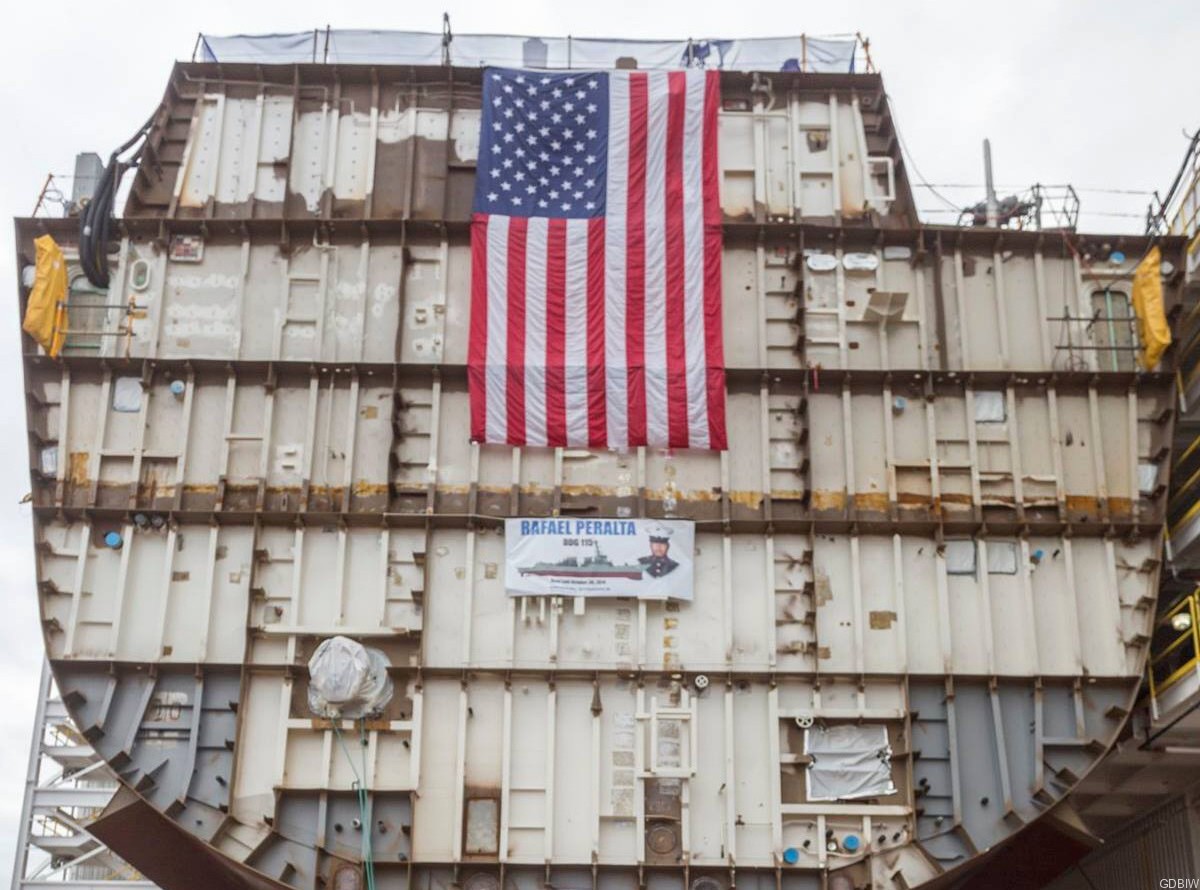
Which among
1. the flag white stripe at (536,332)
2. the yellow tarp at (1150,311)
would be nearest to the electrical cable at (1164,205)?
the yellow tarp at (1150,311)

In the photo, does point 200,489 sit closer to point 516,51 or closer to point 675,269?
point 675,269

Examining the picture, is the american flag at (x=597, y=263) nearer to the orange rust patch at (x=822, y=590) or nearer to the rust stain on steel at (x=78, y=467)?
the orange rust patch at (x=822, y=590)

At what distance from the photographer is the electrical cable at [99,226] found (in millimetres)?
19848

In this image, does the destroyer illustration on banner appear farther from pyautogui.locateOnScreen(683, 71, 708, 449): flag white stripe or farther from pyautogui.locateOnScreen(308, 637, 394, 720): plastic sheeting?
pyautogui.locateOnScreen(308, 637, 394, 720): plastic sheeting

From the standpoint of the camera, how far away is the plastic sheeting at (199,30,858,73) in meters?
21.9

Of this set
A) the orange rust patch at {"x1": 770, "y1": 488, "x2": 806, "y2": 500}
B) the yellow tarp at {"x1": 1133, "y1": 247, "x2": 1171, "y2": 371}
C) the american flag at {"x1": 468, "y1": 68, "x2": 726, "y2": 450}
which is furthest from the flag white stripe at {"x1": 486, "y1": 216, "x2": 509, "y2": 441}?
the yellow tarp at {"x1": 1133, "y1": 247, "x2": 1171, "y2": 371}

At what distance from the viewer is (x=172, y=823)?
17516 millimetres

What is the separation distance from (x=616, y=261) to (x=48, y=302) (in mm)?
8571

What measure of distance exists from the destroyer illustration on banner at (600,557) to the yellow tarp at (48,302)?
24.3 ft

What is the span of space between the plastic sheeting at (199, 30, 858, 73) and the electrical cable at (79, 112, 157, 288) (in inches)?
122

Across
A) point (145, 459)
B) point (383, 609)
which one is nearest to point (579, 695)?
point (383, 609)

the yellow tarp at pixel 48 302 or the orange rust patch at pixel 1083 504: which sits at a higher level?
the yellow tarp at pixel 48 302

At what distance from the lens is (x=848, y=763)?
1797 centimetres

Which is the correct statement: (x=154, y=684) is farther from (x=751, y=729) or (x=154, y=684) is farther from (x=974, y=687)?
(x=974, y=687)
